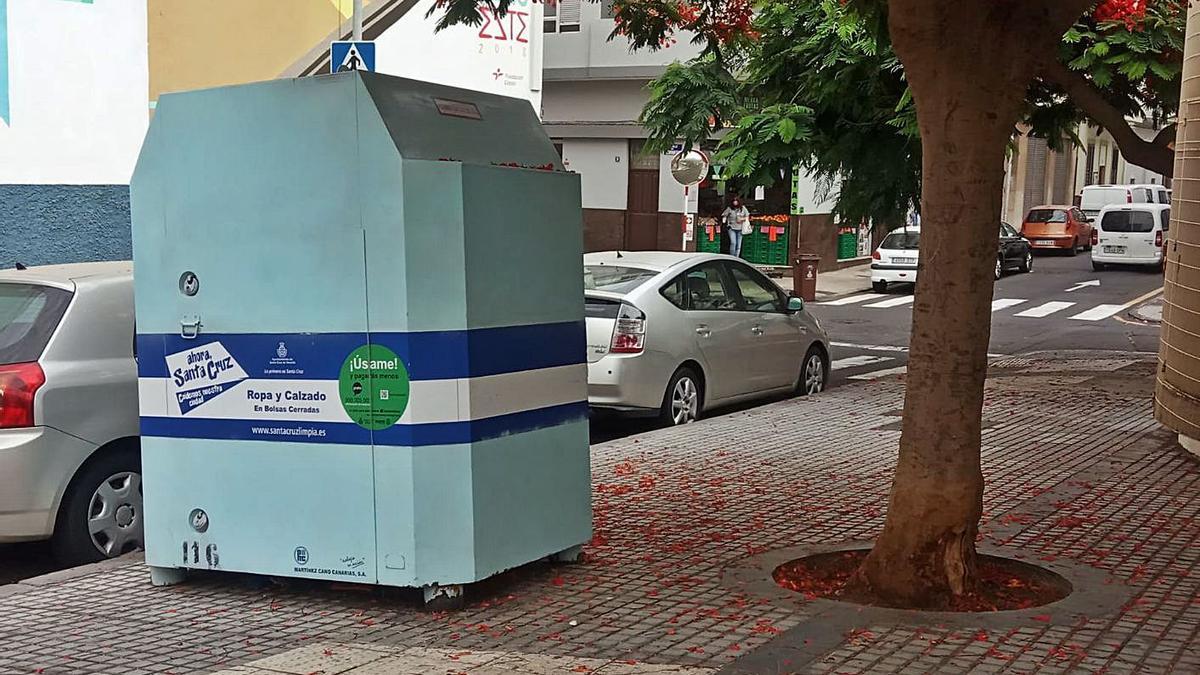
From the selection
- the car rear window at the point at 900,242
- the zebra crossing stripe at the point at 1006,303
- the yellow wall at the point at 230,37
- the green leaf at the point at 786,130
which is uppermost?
the yellow wall at the point at 230,37

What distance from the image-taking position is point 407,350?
19.0 feet

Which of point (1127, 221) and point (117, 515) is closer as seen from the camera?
point (117, 515)

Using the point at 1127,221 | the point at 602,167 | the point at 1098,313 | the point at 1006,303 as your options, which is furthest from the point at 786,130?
the point at 1127,221

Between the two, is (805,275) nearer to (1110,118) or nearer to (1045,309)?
(1045,309)

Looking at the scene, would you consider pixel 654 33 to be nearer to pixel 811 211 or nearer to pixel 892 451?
pixel 892 451

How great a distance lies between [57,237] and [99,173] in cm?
87

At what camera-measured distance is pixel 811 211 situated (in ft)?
111

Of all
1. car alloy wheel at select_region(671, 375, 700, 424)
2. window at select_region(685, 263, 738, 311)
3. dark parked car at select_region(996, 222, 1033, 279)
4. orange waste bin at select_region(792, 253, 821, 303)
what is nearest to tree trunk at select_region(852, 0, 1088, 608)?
car alloy wheel at select_region(671, 375, 700, 424)

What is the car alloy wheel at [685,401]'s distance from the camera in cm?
1190

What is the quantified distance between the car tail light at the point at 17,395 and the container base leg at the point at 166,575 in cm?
106

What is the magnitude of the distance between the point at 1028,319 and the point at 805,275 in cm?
507

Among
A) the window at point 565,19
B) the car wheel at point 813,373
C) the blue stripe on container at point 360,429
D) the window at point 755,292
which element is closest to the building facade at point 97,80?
the window at point 755,292

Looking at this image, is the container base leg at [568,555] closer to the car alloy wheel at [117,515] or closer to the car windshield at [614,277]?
the car alloy wheel at [117,515]

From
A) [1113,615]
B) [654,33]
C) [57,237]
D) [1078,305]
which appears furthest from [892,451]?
[1078,305]
